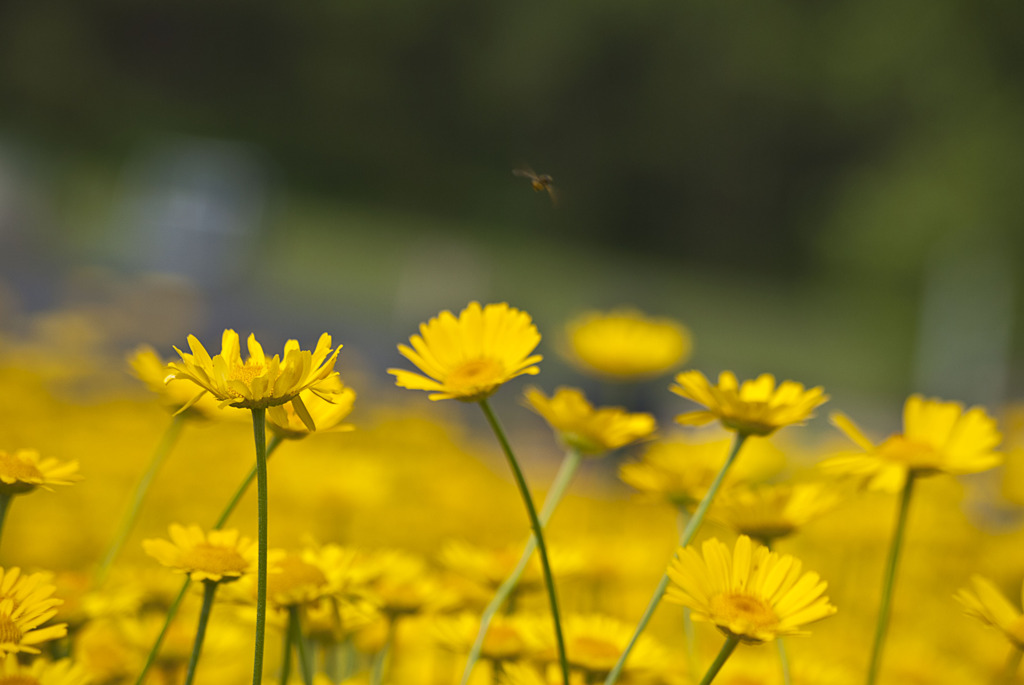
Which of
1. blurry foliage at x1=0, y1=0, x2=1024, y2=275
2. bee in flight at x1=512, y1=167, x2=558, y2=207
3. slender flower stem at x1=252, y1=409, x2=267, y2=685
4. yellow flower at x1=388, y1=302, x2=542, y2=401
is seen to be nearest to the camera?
slender flower stem at x1=252, y1=409, x2=267, y2=685

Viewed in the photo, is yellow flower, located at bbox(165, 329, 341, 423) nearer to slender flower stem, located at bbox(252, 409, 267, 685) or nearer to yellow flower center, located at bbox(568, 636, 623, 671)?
slender flower stem, located at bbox(252, 409, 267, 685)

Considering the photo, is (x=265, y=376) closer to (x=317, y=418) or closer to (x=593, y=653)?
(x=317, y=418)

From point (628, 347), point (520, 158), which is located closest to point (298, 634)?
point (628, 347)

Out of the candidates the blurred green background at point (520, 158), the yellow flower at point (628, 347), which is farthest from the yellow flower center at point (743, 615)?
the blurred green background at point (520, 158)

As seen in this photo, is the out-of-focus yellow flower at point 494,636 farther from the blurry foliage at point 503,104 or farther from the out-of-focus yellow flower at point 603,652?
the blurry foliage at point 503,104

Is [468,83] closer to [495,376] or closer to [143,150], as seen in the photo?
[143,150]

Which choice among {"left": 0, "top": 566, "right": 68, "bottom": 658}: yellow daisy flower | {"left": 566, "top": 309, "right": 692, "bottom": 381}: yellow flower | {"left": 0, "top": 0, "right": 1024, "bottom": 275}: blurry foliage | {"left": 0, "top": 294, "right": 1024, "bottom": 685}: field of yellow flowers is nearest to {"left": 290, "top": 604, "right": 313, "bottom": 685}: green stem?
{"left": 0, "top": 294, "right": 1024, "bottom": 685}: field of yellow flowers

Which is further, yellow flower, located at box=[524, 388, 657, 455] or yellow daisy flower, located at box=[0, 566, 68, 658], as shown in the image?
yellow flower, located at box=[524, 388, 657, 455]
